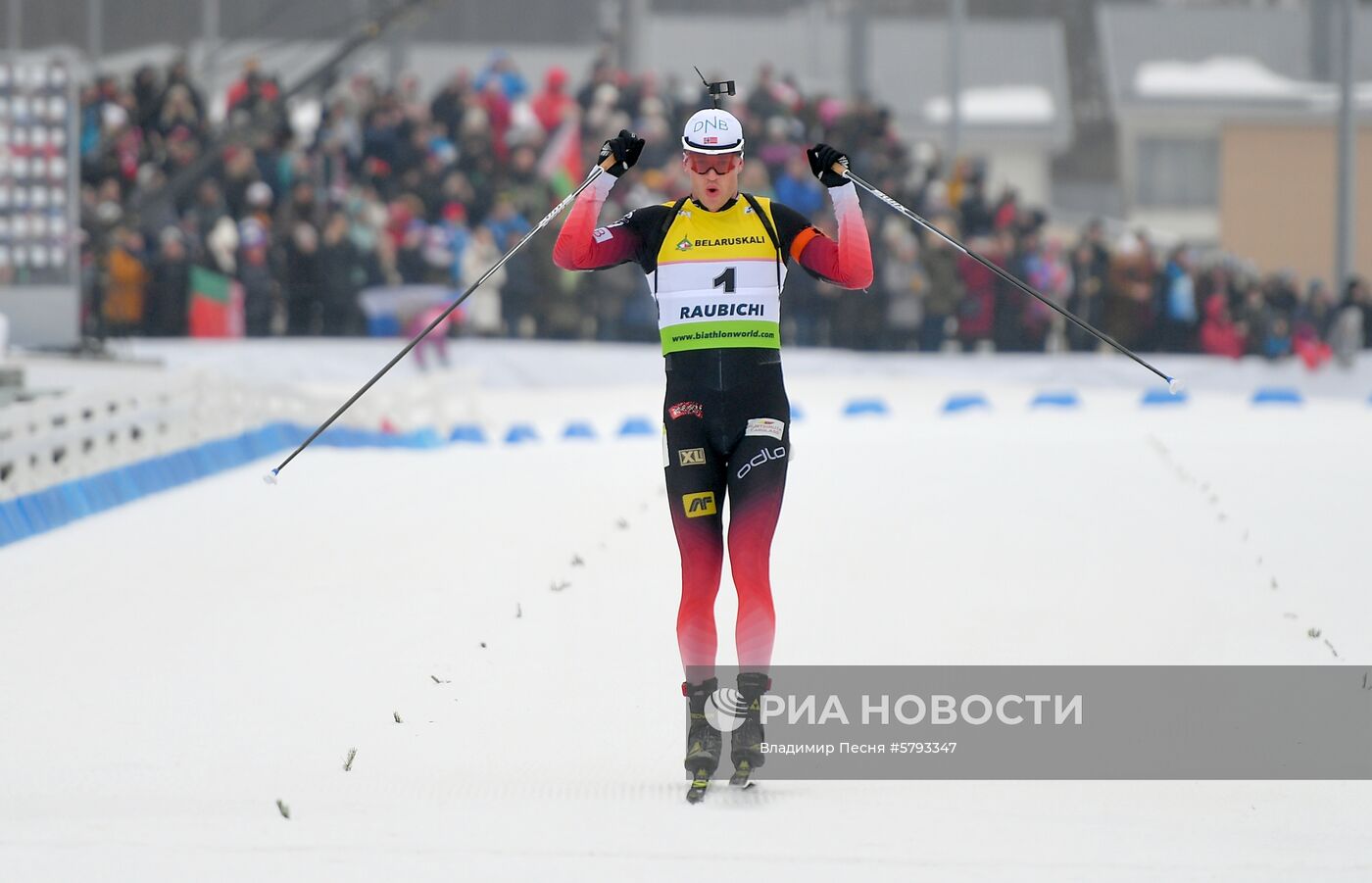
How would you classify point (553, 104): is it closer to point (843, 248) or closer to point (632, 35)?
point (632, 35)

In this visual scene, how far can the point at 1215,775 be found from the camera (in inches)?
294

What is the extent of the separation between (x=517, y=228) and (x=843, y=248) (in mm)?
17214

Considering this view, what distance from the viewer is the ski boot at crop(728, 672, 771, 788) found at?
7188 mm

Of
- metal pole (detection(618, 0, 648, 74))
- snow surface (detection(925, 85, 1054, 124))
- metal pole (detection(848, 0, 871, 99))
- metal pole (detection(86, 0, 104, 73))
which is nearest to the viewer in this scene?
metal pole (detection(618, 0, 648, 74))

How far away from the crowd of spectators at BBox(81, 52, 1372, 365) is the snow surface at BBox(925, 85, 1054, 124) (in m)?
21.6

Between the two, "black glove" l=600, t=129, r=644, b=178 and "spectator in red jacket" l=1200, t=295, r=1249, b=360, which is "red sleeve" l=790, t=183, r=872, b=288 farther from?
"spectator in red jacket" l=1200, t=295, r=1249, b=360

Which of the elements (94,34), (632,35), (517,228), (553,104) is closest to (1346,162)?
(553,104)

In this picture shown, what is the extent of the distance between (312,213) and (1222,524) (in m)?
13.5

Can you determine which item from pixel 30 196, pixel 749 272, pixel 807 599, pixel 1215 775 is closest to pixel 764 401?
pixel 749 272

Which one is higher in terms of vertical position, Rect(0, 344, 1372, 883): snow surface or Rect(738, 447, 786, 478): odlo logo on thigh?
Rect(738, 447, 786, 478): odlo logo on thigh

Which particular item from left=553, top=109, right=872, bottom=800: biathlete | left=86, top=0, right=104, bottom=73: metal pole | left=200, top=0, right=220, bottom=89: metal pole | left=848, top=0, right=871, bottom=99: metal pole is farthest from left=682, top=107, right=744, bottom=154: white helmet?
left=848, top=0, right=871, bottom=99: metal pole

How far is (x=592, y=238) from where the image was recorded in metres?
7.61

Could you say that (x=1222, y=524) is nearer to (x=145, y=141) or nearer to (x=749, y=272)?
(x=749, y=272)

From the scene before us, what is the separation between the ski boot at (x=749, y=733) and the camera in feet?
23.6
